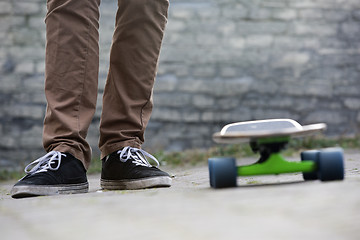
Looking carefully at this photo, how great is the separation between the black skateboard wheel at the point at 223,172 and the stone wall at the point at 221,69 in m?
3.80

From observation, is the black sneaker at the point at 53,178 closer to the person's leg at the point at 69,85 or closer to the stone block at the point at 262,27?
the person's leg at the point at 69,85

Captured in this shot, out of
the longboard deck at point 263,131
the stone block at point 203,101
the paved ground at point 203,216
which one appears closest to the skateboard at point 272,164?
the longboard deck at point 263,131

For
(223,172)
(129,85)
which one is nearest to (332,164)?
(223,172)

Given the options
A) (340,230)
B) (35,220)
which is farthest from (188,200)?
(340,230)

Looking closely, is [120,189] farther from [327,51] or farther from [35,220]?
[327,51]

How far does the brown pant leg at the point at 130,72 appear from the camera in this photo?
Result: 6.68ft

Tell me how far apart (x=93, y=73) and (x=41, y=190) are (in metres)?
0.47

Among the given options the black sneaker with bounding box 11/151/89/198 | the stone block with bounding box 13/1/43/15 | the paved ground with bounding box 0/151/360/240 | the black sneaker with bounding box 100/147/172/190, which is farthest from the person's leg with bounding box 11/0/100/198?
the stone block with bounding box 13/1/43/15

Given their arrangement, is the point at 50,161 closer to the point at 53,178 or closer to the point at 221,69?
the point at 53,178

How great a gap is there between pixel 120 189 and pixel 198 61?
3.65 m

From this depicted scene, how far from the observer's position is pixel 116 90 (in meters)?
2.06

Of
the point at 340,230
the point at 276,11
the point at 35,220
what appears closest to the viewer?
the point at 340,230

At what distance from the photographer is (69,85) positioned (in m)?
1.92

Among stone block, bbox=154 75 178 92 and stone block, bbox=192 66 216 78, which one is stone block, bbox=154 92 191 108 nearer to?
stone block, bbox=154 75 178 92
